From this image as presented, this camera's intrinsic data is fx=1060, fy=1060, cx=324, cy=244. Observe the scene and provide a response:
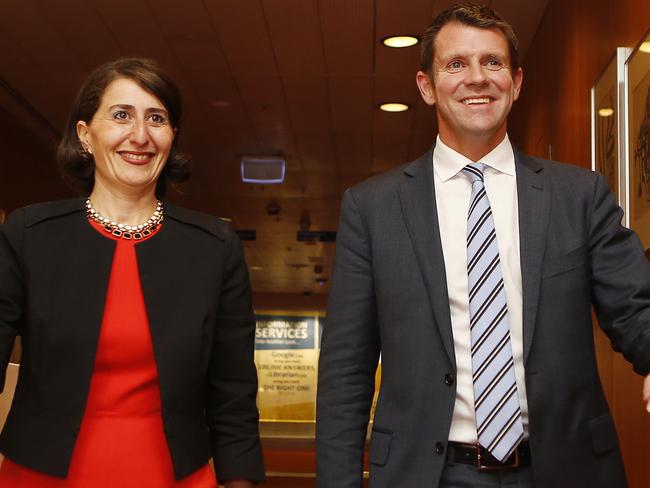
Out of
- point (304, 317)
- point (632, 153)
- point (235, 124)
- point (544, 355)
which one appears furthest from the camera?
point (304, 317)

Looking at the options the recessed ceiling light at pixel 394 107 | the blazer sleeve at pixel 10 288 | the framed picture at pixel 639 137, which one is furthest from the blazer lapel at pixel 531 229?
the recessed ceiling light at pixel 394 107

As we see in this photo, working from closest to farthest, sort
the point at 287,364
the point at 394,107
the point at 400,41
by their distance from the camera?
the point at 400,41, the point at 394,107, the point at 287,364

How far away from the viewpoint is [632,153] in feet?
13.1

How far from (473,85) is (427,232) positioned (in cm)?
34

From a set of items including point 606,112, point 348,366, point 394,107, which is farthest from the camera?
point 394,107

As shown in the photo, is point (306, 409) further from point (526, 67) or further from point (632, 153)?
point (632, 153)

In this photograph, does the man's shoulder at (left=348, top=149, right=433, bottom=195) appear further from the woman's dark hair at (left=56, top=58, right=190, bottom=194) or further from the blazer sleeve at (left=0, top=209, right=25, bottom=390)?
the blazer sleeve at (left=0, top=209, right=25, bottom=390)

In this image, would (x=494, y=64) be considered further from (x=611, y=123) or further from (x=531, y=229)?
(x=611, y=123)

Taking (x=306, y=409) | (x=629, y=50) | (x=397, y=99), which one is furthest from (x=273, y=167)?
(x=306, y=409)

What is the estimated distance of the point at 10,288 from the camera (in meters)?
2.29

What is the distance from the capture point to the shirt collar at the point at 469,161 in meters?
2.39

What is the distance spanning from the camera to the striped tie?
2.11 meters

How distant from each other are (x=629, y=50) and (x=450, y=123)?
1949mm

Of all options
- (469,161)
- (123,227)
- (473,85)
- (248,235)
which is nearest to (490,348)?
(469,161)
